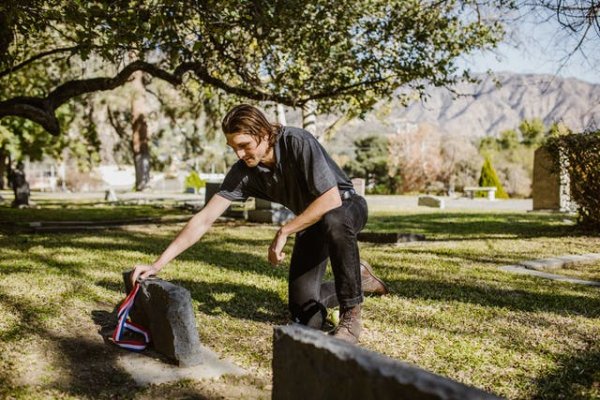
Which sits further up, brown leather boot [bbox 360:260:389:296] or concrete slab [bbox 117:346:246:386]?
brown leather boot [bbox 360:260:389:296]

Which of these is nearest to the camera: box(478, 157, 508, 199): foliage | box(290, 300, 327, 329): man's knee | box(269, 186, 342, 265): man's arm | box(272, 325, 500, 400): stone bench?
box(272, 325, 500, 400): stone bench

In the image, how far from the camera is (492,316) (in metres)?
4.39

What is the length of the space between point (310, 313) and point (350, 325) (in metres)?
0.43

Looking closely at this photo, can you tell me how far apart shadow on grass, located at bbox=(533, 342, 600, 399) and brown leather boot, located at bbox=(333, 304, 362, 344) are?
1105 mm

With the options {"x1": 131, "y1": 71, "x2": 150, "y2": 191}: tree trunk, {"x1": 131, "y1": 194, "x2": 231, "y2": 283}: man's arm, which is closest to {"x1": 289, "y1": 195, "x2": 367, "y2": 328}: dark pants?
{"x1": 131, "y1": 194, "x2": 231, "y2": 283}: man's arm

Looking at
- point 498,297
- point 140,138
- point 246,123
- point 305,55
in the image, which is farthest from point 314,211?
point 140,138

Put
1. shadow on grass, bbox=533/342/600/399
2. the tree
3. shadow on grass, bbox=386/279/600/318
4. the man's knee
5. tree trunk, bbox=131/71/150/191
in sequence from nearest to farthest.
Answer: shadow on grass, bbox=533/342/600/399 → the man's knee → shadow on grass, bbox=386/279/600/318 → the tree → tree trunk, bbox=131/71/150/191

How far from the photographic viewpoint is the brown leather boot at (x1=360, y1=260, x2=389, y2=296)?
478 cm

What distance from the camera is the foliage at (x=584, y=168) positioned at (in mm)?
10703

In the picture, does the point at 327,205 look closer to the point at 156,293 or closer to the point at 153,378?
the point at 156,293

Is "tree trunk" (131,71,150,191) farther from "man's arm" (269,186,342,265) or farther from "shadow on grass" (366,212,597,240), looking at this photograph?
"man's arm" (269,186,342,265)

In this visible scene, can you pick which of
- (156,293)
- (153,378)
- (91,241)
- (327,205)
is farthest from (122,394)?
(91,241)

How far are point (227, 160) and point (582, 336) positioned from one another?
77.4 m

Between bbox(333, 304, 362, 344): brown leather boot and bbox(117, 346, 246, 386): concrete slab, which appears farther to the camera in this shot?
bbox(333, 304, 362, 344): brown leather boot
